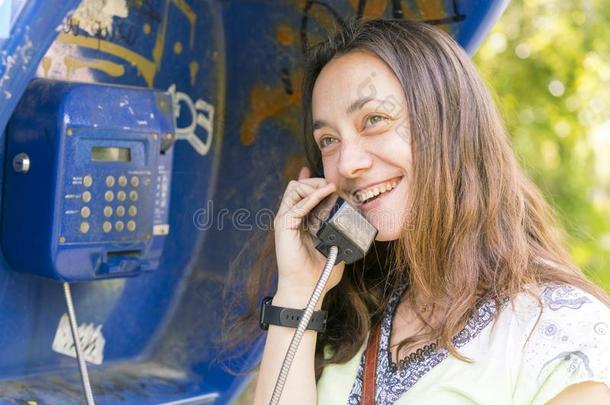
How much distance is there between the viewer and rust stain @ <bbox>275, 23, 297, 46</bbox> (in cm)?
201

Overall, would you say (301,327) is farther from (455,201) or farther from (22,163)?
(22,163)

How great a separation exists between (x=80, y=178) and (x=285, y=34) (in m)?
0.68

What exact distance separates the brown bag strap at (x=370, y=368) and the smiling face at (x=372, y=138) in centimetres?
19

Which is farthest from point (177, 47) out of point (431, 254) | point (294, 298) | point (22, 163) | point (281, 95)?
point (431, 254)

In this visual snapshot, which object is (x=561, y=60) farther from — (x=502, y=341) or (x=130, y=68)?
(x=502, y=341)

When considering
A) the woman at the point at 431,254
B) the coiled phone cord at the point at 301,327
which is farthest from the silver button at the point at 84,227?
the coiled phone cord at the point at 301,327

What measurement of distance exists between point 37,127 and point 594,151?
2.63 meters

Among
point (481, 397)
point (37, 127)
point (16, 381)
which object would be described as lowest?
point (16, 381)

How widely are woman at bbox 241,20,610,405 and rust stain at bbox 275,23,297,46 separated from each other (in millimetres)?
440

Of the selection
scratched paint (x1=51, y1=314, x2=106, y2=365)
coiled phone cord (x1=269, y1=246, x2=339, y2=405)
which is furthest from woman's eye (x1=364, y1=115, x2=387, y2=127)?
scratched paint (x1=51, y1=314, x2=106, y2=365)

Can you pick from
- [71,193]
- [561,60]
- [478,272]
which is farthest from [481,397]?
[561,60]

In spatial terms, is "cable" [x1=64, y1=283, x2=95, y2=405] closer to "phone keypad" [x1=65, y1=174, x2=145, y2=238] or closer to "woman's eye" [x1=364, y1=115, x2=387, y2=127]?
"phone keypad" [x1=65, y1=174, x2=145, y2=238]

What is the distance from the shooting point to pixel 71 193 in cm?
156

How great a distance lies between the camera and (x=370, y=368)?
57.4 inches
